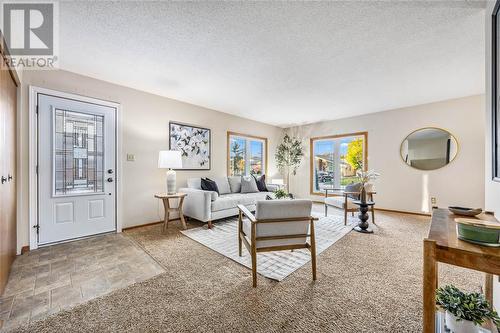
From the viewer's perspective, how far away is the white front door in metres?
2.77

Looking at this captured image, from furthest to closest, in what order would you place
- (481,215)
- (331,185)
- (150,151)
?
(331,185)
(150,151)
(481,215)

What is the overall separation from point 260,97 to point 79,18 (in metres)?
2.80

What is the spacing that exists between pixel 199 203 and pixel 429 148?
496 cm

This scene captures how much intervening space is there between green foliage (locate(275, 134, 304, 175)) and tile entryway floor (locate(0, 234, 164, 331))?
4.81 metres

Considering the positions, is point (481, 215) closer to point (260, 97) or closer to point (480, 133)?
point (260, 97)

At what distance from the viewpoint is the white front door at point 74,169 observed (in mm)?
2771

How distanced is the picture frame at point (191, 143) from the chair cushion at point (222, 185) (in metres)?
0.41

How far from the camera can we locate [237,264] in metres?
2.27

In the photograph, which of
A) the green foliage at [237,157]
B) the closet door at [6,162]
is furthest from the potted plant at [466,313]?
the green foliage at [237,157]

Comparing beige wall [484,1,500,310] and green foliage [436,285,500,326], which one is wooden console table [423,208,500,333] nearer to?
green foliage [436,285,500,326]

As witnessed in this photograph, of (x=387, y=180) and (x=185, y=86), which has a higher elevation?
(x=185, y=86)

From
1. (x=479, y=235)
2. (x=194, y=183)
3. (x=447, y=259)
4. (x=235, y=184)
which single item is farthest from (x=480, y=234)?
(x=235, y=184)

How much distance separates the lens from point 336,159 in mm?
5809

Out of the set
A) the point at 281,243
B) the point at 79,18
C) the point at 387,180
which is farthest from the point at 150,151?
the point at 387,180
